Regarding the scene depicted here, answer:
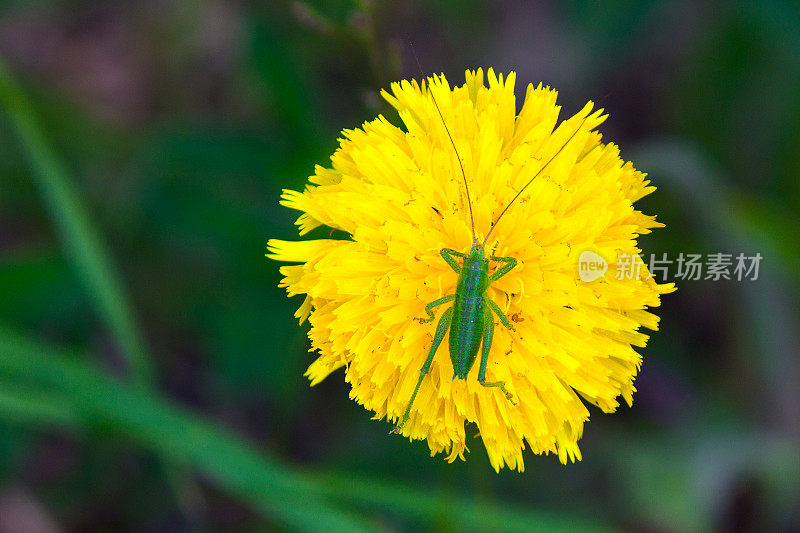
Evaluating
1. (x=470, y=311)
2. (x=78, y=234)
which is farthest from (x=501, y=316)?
(x=78, y=234)

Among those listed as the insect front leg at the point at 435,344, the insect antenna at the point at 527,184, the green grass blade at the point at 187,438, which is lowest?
the green grass blade at the point at 187,438

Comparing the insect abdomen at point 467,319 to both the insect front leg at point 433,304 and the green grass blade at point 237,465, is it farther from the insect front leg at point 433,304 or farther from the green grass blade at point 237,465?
the green grass blade at point 237,465

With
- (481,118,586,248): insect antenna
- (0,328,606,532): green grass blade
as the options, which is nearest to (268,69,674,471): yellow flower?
(481,118,586,248): insect antenna

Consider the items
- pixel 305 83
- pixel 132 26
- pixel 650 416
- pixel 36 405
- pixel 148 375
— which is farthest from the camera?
pixel 132 26

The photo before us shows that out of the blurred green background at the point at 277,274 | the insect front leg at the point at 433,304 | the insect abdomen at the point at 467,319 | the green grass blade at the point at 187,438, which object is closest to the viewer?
the insect abdomen at the point at 467,319

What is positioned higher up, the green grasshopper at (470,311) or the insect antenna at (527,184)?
the insect antenna at (527,184)

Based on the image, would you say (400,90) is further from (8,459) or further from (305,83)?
(8,459)

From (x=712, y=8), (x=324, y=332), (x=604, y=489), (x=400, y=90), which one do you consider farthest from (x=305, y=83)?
(x=604, y=489)

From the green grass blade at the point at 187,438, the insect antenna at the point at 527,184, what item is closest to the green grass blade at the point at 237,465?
the green grass blade at the point at 187,438
